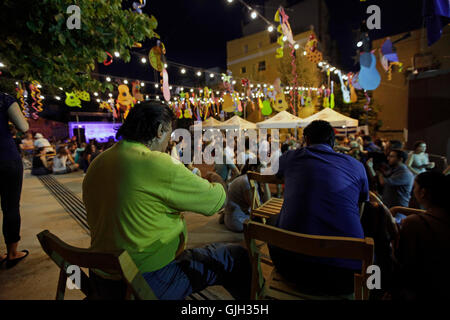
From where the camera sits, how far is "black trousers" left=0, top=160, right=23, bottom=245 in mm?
2322

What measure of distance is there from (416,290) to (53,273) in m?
3.14

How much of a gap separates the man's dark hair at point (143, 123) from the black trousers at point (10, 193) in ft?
5.88

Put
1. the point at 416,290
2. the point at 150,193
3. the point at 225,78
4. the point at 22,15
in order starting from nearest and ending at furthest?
the point at 150,193
the point at 416,290
the point at 22,15
the point at 225,78

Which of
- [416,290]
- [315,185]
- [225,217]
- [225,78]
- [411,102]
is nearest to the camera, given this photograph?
[416,290]

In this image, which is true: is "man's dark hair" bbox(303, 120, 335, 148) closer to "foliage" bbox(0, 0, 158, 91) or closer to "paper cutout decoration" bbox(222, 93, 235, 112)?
"foliage" bbox(0, 0, 158, 91)

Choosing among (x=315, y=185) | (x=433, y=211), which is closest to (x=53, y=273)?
(x=315, y=185)

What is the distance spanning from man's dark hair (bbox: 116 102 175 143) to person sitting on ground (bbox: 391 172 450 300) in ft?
5.32

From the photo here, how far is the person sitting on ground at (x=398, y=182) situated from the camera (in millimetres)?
3238

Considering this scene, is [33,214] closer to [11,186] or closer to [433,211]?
→ [11,186]

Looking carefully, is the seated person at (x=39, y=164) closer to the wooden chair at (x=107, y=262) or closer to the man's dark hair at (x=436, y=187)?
the wooden chair at (x=107, y=262)

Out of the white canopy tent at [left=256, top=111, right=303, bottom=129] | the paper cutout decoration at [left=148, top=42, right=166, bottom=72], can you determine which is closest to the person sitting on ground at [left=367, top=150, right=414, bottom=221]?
the paper cutout decoration at [left=148, top=42, right=166, bottom=72]

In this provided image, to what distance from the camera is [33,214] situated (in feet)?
14.4

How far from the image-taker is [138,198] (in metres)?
1.12

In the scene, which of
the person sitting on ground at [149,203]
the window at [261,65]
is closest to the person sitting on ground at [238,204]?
the person sitting on ground at [149,203]
